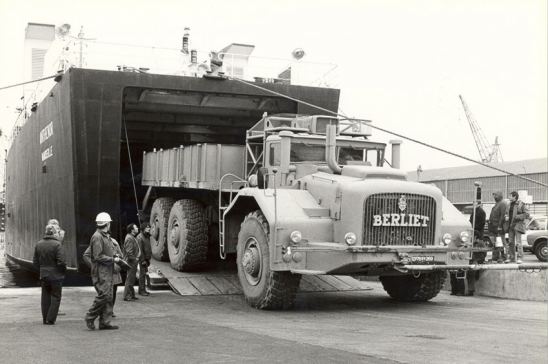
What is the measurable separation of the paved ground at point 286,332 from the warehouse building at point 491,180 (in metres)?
31.7

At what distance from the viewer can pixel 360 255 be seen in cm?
1033

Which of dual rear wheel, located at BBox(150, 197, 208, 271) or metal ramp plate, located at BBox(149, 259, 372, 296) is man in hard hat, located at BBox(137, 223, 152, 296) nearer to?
metal ramp plate, located at BBox(149, 259, 372, 296)

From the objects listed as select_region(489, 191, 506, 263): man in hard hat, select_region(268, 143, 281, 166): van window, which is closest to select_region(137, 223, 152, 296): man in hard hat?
select_region(268, 143, 281, 166): van window

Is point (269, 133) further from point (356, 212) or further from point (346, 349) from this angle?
point (346, 349)

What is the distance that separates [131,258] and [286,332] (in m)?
4.54

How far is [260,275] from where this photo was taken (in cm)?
1112

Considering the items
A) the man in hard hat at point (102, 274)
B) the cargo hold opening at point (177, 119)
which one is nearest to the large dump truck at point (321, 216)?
the man in hard hat at point (102, 274)

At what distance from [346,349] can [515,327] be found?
2.82 m

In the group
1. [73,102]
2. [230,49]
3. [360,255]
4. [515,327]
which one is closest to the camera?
[515,327]

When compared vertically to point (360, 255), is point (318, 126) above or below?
above

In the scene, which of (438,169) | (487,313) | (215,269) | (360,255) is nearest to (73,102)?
(215,269)

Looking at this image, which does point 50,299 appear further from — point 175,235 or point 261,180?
point 175,235

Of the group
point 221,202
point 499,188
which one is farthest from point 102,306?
point 499,188

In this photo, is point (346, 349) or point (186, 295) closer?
point (346, 349)
